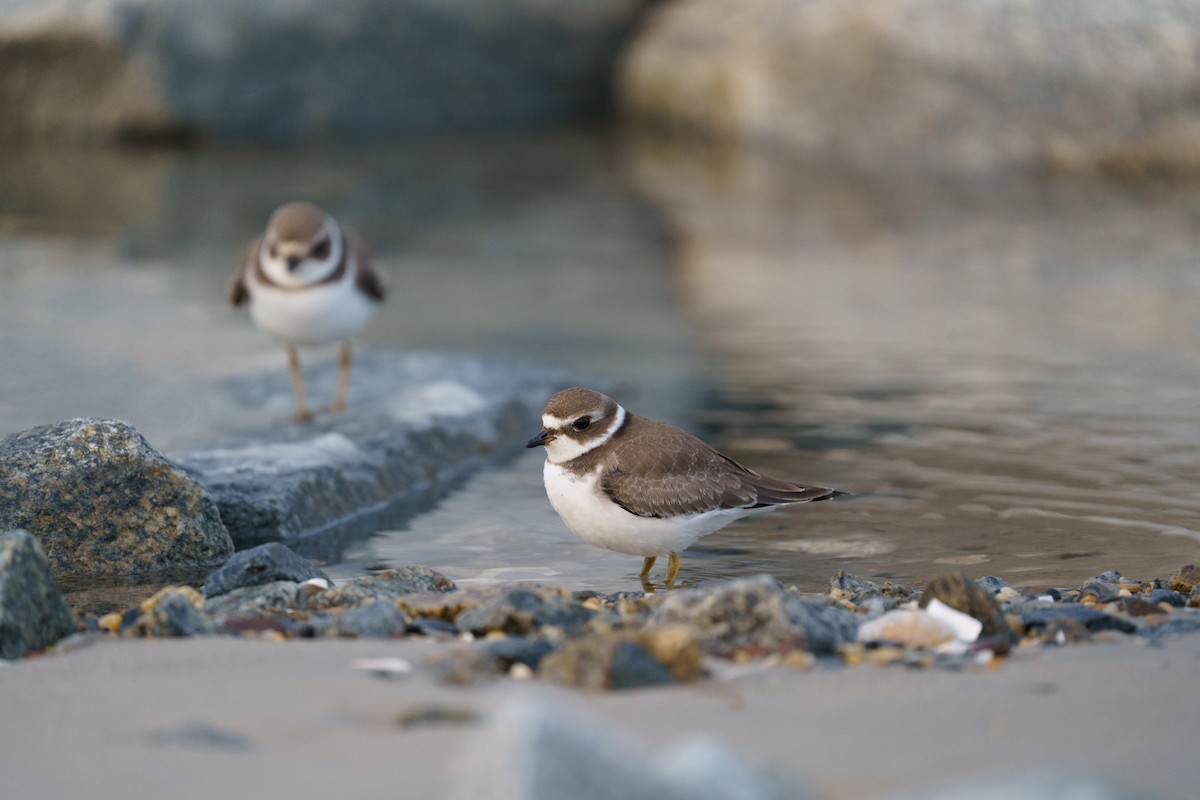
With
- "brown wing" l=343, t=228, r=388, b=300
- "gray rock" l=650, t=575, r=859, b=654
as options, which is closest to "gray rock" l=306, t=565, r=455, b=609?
"gray rock" l=650, t=575, r=859, b=654

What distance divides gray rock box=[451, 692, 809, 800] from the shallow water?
297 cm

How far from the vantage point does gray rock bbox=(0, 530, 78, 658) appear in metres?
4.12

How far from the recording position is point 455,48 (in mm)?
21406

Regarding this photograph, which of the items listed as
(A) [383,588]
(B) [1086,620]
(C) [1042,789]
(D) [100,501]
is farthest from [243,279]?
(C) [1042,789]

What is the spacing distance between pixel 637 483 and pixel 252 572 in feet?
4.63

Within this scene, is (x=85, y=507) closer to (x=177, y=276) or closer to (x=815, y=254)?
(x=177, y=276)

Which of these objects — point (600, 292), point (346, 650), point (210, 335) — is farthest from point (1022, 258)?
point (346, 650)

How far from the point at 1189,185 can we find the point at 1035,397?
31.3 feet

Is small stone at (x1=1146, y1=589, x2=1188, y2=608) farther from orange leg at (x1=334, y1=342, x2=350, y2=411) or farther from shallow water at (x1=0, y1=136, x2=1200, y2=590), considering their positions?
orange leg at (x1=334, y1=342, x2=350, y2=411)

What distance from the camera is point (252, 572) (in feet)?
17.1

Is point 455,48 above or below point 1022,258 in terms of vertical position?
above

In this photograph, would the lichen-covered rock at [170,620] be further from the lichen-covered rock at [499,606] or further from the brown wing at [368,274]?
the brown wing at [368,274]

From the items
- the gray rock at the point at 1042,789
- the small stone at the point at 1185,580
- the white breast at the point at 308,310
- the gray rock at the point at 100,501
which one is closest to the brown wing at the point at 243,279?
the white breast at the point at 308,310

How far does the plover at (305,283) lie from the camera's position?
8016 mm
